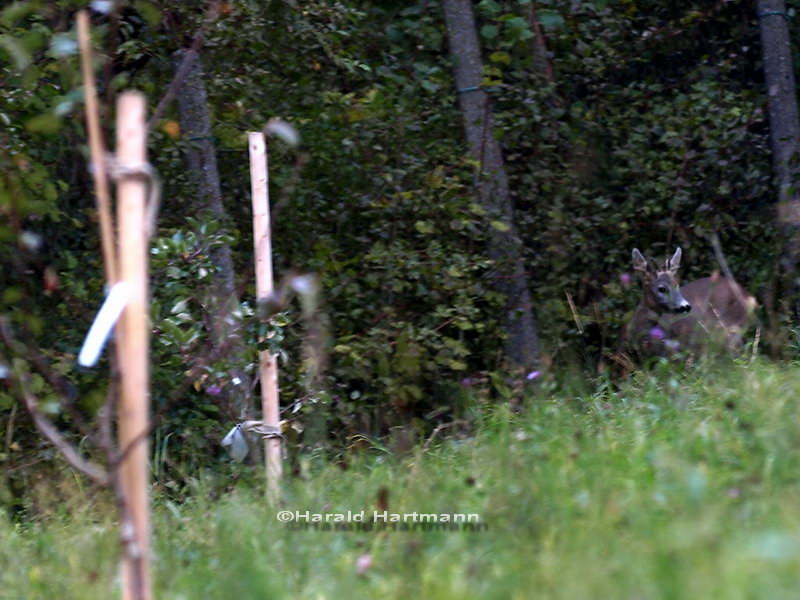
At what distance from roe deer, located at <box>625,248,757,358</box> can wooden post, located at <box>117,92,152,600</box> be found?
5.53 meters

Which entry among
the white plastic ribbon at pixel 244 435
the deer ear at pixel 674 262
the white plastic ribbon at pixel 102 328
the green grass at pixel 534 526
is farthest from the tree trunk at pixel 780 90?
the white plastic ribbon at pixel 102 328

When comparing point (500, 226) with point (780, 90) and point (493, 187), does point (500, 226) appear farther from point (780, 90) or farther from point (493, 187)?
point (780, 90)

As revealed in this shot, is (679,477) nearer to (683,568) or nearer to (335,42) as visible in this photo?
(683,568)

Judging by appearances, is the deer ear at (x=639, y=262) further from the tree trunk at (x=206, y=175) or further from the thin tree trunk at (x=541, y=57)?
the tree trunk at (x=206, y=175)

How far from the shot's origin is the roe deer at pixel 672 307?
7.91 metres

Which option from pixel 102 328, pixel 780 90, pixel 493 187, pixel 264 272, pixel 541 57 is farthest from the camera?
pixel 541 57

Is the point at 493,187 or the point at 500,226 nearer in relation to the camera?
the point at 500,226

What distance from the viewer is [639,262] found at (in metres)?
8.48

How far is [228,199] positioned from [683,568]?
618cm

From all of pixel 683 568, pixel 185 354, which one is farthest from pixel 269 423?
pixel 683 568

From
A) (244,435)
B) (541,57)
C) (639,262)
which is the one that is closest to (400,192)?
(541,57)

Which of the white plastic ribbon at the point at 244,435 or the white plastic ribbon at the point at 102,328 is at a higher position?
Answer: the white plastic ribbon at the point at 102,328

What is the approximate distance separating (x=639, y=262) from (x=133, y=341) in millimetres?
6343

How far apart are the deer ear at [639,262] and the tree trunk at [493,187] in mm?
1031
